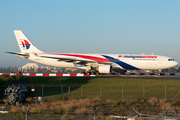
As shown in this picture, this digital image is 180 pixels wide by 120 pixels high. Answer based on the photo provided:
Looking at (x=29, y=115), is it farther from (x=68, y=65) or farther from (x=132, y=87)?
(x=68, y=65)

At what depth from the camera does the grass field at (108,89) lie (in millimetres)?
24047

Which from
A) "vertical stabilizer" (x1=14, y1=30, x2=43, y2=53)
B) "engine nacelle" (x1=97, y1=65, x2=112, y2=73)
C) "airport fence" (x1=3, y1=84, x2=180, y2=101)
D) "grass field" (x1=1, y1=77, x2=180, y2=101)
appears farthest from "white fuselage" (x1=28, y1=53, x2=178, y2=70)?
"airport fence" (x1=3, y1=84, x2=180, y2=101)

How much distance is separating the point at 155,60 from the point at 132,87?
1082 cm

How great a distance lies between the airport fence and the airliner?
695 cm

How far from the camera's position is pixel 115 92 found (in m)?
26.7

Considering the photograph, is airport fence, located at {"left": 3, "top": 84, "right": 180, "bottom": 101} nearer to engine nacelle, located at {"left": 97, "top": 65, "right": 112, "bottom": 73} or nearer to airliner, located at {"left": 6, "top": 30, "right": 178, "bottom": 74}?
engine nacelle, located at {"left": 97, "top": 65, "right": 112, "bottom": 73}

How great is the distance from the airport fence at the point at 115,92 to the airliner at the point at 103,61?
6950 mm

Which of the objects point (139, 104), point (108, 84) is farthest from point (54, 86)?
point (139, 104)

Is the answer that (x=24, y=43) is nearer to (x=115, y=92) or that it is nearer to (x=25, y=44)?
(x=25, y=44)

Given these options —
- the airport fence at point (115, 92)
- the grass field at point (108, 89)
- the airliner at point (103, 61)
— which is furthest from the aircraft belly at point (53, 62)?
the airport fence at point (115, 92)

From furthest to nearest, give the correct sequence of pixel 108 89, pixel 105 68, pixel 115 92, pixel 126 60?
pixel 126 60 < pixel 105 68 < pixel 108 89 < pixel 115 92

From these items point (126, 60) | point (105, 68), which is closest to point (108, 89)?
point (105, 68)

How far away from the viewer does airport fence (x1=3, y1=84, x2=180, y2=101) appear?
23.6 m

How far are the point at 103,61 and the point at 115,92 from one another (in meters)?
13.0
